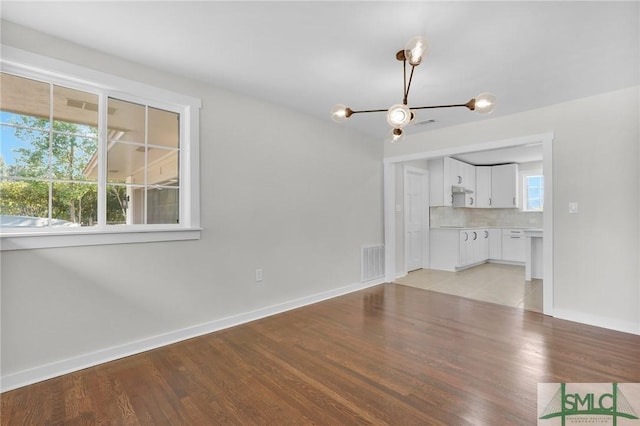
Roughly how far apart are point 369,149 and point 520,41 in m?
2.70

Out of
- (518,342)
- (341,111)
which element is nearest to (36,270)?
(341,111)

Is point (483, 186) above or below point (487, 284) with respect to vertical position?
above

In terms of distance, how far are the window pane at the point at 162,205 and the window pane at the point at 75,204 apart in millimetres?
414

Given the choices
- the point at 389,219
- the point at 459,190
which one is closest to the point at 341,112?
the point at 389,219

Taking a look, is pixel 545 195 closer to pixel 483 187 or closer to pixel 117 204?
pixel 483 187

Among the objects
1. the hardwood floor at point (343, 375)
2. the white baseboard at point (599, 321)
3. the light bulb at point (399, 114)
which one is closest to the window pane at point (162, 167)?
the hardwood floor at point (343, 375)

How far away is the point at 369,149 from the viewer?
4.85 m

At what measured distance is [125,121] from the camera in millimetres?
2623

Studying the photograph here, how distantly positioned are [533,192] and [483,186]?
1159 mm

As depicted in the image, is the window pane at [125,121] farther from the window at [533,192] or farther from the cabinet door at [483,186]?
the window at [533,192]

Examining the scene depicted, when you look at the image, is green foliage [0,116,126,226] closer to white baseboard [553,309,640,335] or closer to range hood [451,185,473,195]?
white baseboard [553,309,640,335]

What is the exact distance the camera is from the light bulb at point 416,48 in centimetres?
178

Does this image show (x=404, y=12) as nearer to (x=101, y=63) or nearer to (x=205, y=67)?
(x=205, y=67)

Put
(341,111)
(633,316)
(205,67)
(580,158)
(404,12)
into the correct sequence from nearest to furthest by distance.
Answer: (404,12), (341,111), (205,67), (633,316), (580,158)
